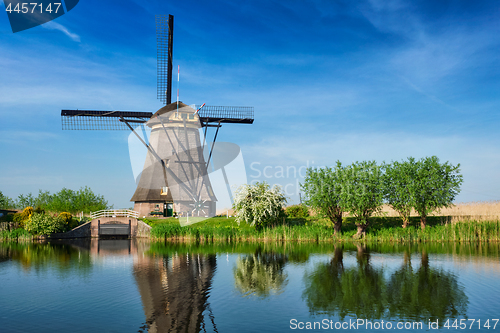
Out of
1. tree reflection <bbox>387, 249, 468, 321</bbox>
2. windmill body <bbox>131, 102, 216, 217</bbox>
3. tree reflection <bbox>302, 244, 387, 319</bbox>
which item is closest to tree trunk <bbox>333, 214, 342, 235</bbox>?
tree reflection <bbox>302, 244, 387, 319</bbox>

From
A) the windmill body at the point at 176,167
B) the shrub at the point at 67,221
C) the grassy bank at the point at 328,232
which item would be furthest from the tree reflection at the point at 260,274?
the shrub at the point at 67,221

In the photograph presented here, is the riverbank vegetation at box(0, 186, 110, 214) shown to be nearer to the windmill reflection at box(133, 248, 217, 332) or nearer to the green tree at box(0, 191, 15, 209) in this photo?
the green tree at box(0, 191, 15, 209)

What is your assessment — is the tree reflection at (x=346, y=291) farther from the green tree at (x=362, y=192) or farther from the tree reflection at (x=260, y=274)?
the green tree at (x=362, y=192)

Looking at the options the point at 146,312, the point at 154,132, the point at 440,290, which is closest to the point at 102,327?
the point at 146,312

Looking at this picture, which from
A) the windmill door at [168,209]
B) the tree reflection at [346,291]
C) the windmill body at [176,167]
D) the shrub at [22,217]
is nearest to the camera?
the tree reflection at [346,291]

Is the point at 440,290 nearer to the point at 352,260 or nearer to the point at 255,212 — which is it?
the point at 352,260

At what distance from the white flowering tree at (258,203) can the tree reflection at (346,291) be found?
14541 mm

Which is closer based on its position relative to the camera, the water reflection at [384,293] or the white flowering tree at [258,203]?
the water reflection at [384,293]

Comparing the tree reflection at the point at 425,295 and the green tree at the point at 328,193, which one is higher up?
the green tree at the point at 328,193

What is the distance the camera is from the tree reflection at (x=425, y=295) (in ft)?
34.2

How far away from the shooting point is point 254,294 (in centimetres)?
1266

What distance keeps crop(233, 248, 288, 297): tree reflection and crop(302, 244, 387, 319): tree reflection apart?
4.22 feet

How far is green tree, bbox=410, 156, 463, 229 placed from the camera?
109ft

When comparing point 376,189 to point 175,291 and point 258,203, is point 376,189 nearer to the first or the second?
point 258,203
